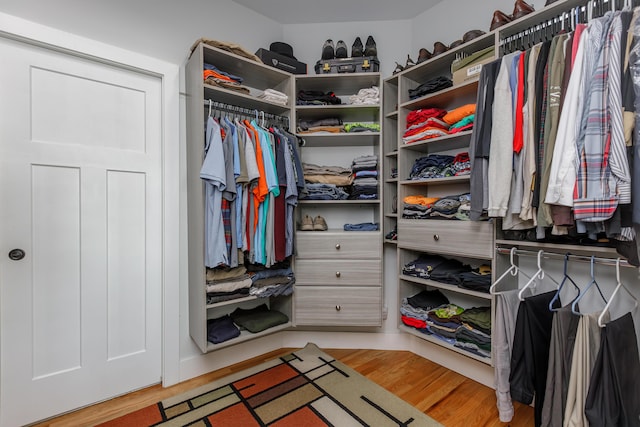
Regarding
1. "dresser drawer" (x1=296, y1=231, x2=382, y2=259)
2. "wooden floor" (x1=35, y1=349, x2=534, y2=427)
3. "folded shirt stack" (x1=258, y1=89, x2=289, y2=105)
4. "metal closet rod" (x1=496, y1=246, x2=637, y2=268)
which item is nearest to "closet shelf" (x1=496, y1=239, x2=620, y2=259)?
"metal closet rod" (x1=496, y1=246, x2=637, y2=268)

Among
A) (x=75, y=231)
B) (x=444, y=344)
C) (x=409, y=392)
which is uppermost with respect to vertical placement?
(x=75, y=231)

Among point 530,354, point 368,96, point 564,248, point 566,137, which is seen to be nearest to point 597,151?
point 566,137

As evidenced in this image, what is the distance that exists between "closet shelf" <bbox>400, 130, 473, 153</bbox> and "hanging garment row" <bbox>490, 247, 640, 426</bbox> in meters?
0.75

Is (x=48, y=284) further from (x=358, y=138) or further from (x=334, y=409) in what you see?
(x=358, y=138)

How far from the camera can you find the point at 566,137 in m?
1.20

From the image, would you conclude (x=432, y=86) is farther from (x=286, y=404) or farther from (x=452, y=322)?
(x=286, y=404)

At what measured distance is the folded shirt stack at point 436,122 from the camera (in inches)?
71.9

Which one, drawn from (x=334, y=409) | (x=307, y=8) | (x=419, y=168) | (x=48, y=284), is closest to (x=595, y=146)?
(x=419, y=168)

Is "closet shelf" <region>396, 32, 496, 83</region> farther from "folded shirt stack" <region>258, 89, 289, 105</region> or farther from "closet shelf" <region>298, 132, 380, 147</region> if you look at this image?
"folded shirt stack" <region>258, 89, 289, 105</region>

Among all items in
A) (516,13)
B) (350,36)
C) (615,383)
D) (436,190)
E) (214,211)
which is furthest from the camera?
(350,36)

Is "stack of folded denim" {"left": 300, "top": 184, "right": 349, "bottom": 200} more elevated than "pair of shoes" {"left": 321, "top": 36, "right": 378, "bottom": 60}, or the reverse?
"pair of shoes" {"left": 321, "top": 36, "right": 378, "bottom": 60}

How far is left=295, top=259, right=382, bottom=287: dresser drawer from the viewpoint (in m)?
2.15

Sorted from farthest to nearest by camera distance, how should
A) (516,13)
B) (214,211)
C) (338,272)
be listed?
(338,272) < (214,211) < (516,13)

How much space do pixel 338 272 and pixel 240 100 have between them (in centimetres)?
141
